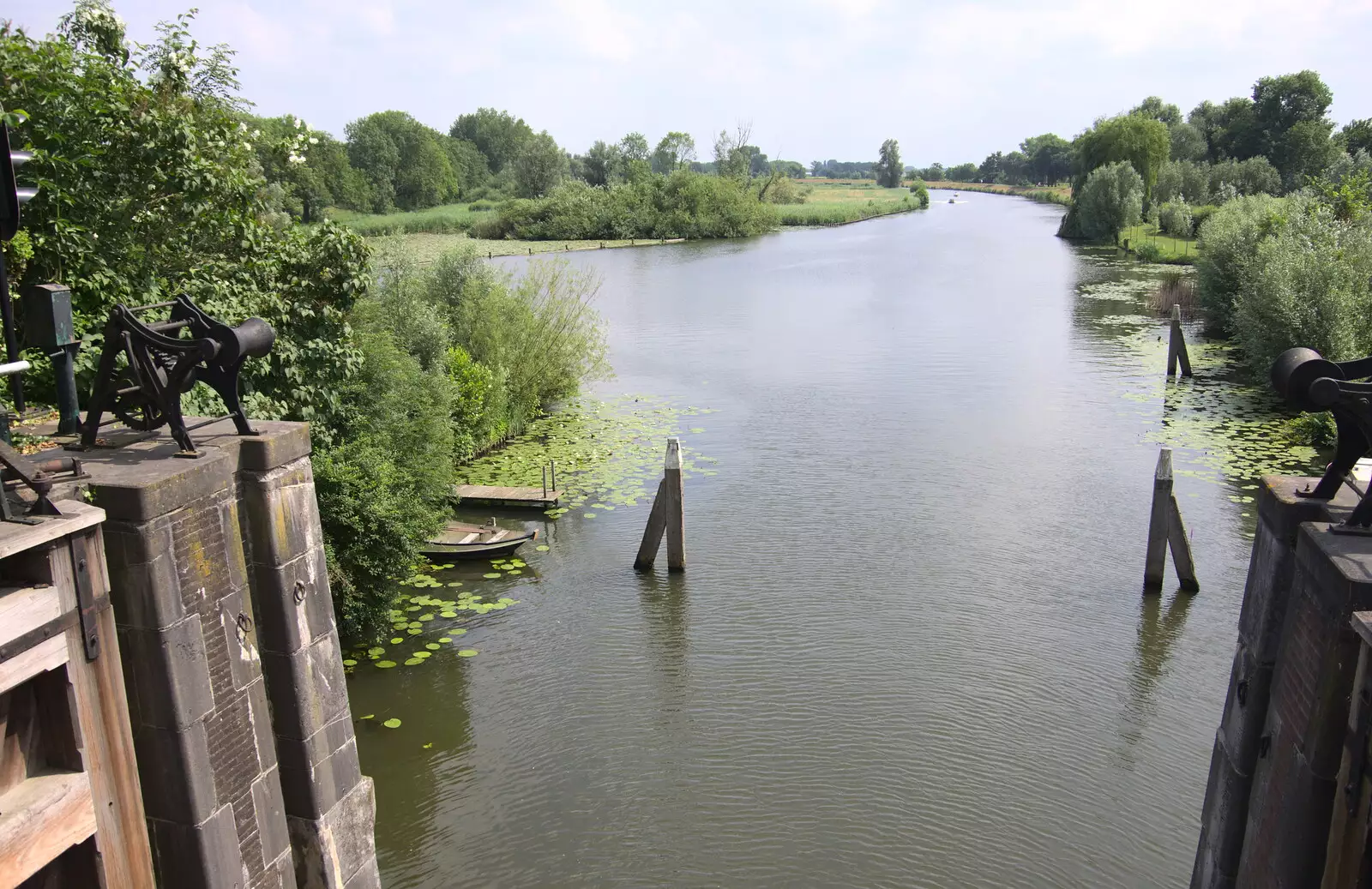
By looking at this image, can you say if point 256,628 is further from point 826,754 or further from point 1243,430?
point 1243,430

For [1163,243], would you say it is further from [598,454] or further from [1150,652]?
[1150,652]

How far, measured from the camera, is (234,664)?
6430mm

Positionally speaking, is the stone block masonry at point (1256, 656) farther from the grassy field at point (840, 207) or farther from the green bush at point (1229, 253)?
the grassy field at point (840, 207)

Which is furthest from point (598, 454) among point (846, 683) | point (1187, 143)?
point (1187, 143)

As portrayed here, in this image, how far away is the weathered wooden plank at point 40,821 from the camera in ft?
16.0

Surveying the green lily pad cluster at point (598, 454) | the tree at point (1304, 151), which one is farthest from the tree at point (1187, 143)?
the green lily pad cluster at point (598, 454)

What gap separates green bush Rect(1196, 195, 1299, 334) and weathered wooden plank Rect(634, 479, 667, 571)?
2482cm

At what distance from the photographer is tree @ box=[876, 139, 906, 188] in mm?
Result: 173375

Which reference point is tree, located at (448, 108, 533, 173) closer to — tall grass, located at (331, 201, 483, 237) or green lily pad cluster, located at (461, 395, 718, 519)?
tall grass, located at (331, 201, 483, 237)

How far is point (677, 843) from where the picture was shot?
10.1 metres

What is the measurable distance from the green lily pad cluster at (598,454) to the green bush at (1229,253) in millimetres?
20502

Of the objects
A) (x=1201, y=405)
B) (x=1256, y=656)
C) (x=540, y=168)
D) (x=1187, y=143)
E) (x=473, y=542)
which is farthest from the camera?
(x=540, y=168)

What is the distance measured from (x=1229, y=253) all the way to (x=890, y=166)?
5858 inches

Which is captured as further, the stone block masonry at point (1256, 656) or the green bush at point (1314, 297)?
the green bush at point (1314, 297)
